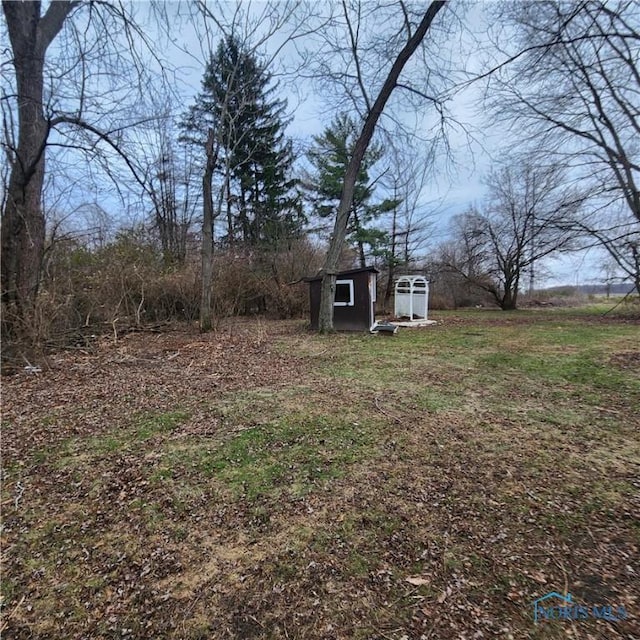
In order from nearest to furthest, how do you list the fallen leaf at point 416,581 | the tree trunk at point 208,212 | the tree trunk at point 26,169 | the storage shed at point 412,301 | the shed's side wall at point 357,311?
1. the fallen leaf at point 416,581
2. the tree trunk at point 26,169
3. the tree trunk at point 208,212
4. the shed's side wall at point 357,311
5. the storage shed at point 412,301

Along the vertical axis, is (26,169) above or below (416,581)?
above

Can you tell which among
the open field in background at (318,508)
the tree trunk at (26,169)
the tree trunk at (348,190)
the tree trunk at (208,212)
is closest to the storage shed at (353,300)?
the tree trunk at (348,190)

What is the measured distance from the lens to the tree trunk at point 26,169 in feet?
15.0

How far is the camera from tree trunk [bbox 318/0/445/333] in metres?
7.68

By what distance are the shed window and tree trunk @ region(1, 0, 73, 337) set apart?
20.3 feet

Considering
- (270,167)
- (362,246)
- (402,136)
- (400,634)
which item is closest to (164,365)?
(400,634)

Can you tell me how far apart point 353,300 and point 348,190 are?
2779 millimetres

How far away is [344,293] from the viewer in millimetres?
9008

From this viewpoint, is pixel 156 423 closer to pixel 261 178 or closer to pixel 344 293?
pixel 344 293

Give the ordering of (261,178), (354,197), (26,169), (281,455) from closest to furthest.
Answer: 1. (281,455)
2. (26,169)
3. (261,178)
4. (354,197)

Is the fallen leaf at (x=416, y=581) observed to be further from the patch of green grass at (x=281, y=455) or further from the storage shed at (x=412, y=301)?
the storage shed at (x=412, y=301)

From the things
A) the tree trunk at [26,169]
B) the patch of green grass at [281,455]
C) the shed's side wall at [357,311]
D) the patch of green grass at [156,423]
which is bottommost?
the patch of green grass at [281,455]

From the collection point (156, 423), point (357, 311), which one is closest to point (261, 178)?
point (357, 311)

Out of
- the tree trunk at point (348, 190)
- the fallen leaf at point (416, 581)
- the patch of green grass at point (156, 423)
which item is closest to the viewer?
the fallen leaf at point (416, 581)
